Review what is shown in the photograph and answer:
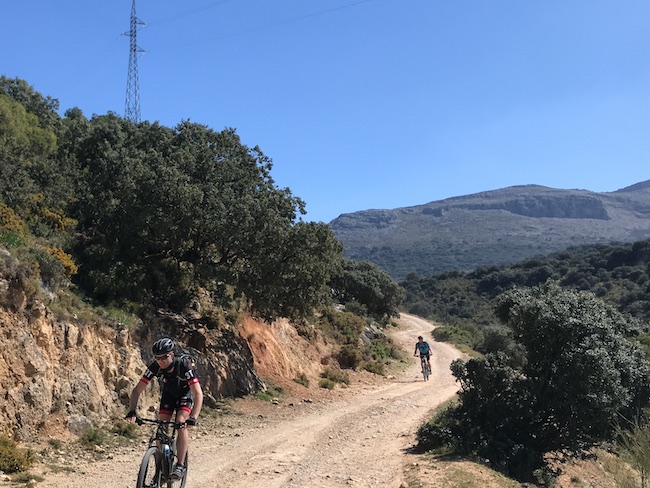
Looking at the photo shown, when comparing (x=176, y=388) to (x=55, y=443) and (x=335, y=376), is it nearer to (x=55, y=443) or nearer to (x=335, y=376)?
(x=55, y=443)

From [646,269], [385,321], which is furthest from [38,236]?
[646,269]

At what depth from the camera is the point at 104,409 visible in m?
11.2

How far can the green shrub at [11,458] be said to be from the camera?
8.06 metres

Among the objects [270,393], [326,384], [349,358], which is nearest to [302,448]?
[270,393]

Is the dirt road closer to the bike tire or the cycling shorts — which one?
the bike tire

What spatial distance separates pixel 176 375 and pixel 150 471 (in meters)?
1.11

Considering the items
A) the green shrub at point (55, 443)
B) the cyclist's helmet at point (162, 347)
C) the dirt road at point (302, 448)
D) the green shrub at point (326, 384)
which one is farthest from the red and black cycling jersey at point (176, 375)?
the green shrub at point (326, 384)

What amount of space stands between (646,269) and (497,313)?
6355 cm

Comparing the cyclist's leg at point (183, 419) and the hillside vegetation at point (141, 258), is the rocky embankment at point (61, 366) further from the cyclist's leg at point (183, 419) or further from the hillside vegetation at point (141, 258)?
the cyclist's leg at point (183, 419)

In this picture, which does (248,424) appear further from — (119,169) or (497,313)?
(119,169)

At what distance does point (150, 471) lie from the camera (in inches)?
241

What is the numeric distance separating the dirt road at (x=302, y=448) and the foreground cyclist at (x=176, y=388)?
2432 millimetres

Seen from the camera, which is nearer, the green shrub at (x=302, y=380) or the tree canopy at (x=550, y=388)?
the tree canopy at (x=550, y=388)

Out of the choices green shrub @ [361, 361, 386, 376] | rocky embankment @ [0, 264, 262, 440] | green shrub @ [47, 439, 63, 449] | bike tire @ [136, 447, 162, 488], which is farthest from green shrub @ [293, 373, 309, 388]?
bike tire @ [136, 447, 162, 488]
